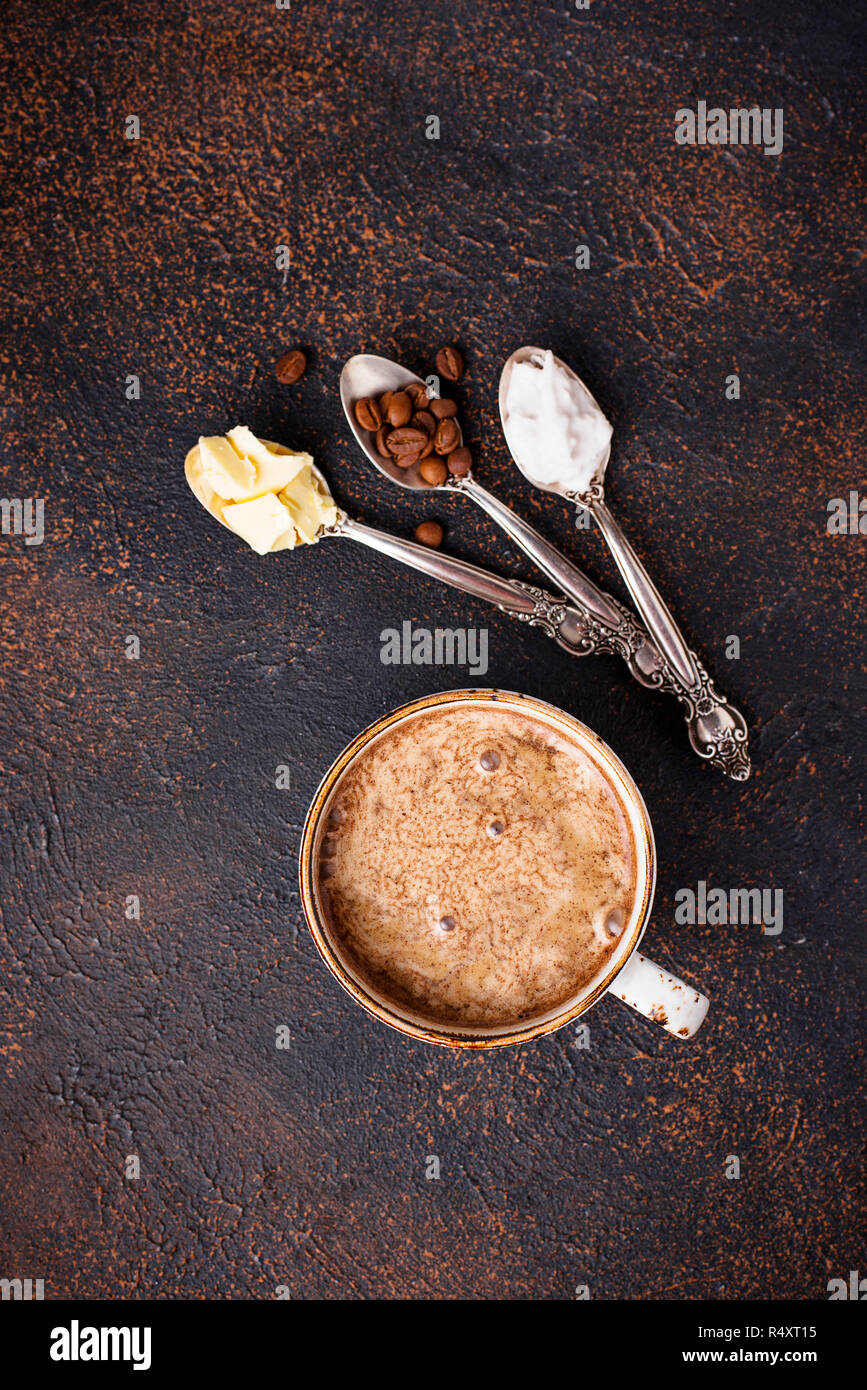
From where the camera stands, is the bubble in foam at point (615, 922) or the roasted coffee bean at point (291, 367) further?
the roasted coffee bean at point (291, 367)

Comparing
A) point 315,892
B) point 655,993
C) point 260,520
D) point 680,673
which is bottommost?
point 655,993

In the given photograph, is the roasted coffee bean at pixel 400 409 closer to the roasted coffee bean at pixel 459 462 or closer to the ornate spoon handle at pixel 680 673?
the roasted coffee bean at pixel 459 462

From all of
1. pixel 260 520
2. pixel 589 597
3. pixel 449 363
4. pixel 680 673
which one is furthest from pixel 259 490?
pixel 680 673

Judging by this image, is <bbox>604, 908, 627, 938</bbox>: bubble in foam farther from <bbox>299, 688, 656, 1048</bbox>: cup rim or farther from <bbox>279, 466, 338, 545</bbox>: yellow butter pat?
<bbox>279, 466, 338, 545</bbox>: yellow butter pat

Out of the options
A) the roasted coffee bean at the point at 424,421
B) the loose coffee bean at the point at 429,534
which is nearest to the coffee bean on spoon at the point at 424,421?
the roasted coffee bean at the point at 424,421

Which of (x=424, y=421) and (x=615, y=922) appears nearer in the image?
(x=615, y=922)

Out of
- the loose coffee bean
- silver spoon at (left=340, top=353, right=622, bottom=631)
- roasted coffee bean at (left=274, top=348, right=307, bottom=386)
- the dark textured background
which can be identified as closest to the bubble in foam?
the dark textured background

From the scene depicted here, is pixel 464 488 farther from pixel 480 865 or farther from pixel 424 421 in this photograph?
pixel 480 865
